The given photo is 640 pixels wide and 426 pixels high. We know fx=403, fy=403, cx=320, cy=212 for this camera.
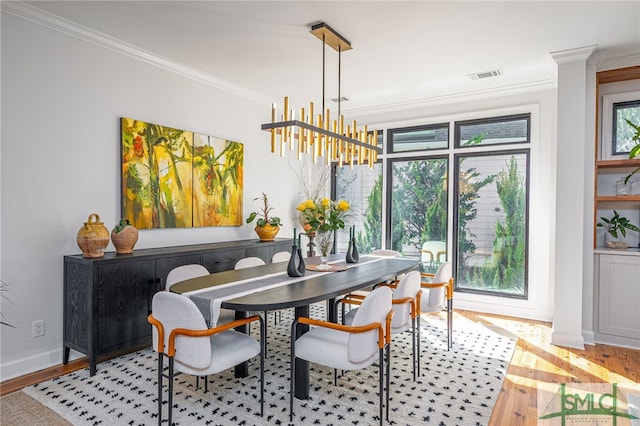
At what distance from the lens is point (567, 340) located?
384cm

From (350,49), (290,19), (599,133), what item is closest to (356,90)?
(350,49)

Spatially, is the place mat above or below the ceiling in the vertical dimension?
below

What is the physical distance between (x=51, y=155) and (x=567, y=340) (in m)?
4.85

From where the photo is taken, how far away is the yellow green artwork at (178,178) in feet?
12.4

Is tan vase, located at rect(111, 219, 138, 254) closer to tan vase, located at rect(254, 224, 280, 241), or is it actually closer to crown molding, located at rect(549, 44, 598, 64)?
tan vase, located at rect(254, 224, 280, 241)

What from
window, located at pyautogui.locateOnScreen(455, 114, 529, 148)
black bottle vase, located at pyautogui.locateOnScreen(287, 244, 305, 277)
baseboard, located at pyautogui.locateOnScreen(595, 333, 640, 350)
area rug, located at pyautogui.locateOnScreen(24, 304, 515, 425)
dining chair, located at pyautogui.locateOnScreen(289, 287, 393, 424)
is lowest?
area rug, located at pyautogui.locateOnScreen(24, 304, 515, 425)

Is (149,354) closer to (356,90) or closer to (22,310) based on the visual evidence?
(22,310)

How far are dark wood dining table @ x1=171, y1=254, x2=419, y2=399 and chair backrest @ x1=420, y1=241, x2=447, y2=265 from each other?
6.04ft

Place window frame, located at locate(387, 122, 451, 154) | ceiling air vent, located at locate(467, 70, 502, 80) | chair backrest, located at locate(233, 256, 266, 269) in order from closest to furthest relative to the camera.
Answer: chair backrest, located at locate(233, 256, 266, 269) → ceiling air vent, located at locate(467, 70, 502, 80) → window frame, located at locate(387, 122, 451, 154)

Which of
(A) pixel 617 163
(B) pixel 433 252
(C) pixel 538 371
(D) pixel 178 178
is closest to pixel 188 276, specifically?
(D) pixel 178 178

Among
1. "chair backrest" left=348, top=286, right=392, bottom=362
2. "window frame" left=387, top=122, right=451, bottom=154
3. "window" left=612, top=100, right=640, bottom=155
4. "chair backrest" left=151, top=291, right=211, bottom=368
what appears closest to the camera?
"chair backrest" left=151, top=291, right=211, bottom=368

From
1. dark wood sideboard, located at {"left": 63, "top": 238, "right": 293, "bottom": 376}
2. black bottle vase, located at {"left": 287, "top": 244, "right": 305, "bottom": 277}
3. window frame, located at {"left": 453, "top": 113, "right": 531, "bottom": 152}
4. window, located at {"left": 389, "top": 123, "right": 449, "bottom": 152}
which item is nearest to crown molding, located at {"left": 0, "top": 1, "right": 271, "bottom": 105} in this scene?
dark wood sideboard, located at {"left": 63, "top": 238, "right": 293, "bottom": 376}

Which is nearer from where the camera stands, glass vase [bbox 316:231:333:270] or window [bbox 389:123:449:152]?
glass vase [bbox 316:231:333:270]

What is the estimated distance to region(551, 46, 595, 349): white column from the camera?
3.80 meters
